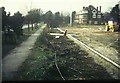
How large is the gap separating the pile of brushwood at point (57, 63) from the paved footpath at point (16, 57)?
86mm

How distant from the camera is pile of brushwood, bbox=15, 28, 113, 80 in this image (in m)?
4.15

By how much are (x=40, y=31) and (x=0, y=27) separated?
767 millimetres

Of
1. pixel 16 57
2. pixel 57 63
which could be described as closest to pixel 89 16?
pixel 57 63

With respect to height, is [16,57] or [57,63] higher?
[16,57]

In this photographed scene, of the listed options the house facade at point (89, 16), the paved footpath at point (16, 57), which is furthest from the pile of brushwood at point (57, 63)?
the house facade at point (89, 16)

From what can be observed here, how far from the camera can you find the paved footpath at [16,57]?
4.12 meters

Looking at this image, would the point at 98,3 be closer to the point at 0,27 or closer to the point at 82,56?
the point at 82,56

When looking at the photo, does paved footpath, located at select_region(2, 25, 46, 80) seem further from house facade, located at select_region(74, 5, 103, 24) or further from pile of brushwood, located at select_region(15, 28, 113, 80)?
house facade, located at select_region(74, 5, 103, 24)

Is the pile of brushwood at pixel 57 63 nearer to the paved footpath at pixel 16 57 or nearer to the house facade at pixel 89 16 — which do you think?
the paved footpath at pixel 16 57

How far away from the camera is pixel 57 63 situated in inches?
166

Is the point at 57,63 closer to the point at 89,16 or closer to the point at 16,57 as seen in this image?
the point at 16,57

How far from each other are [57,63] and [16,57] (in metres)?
0.77

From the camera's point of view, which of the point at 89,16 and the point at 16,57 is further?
the point at 89,16

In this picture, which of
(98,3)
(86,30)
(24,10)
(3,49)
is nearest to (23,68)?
(3,49)
